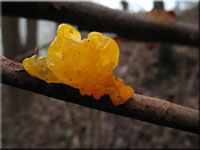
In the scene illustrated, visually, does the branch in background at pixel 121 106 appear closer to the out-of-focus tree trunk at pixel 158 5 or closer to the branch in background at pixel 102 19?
the branch in background at pixel 102 19

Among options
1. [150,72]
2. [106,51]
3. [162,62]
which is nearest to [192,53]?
[162,62]

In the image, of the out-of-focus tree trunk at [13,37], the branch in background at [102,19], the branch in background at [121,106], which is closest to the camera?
the branch in background at [121,106]

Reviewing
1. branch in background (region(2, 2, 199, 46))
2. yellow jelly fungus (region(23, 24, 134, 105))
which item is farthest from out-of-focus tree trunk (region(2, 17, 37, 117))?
yellow jelly fungus (region(23, 24, 134, 105))

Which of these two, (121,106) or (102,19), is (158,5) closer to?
(102,19)

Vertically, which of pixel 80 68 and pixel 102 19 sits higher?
pixel 102 19

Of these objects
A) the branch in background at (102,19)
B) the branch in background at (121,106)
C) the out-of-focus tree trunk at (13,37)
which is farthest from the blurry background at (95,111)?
the branch in background at (121,106)

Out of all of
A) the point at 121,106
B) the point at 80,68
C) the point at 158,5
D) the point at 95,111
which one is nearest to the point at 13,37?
the point at 95,111
